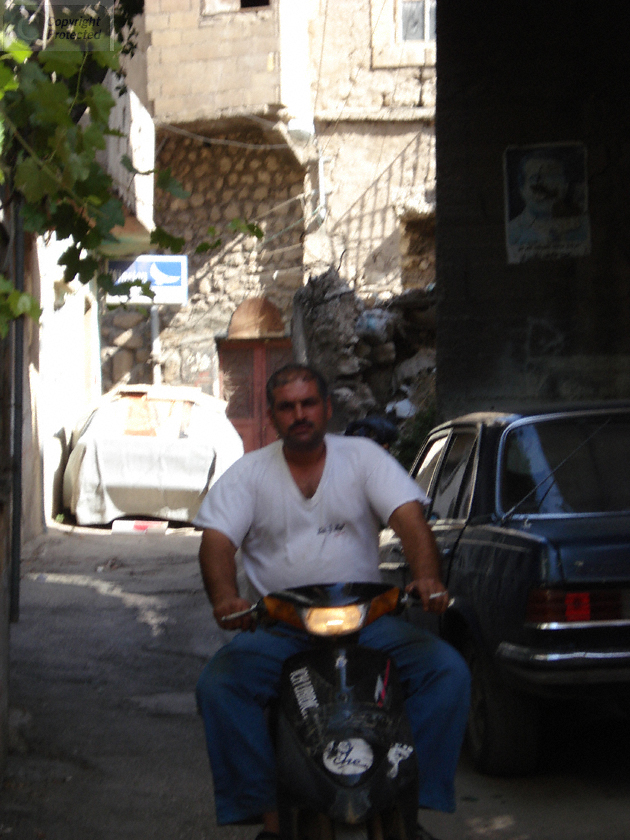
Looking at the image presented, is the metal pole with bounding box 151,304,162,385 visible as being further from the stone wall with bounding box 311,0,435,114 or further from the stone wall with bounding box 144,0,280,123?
the stone wall with bounding box 311,0,435,114

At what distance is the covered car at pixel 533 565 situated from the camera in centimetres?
363

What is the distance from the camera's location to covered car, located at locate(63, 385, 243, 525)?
13613 mm

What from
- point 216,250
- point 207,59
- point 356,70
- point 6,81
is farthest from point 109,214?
point 356,70

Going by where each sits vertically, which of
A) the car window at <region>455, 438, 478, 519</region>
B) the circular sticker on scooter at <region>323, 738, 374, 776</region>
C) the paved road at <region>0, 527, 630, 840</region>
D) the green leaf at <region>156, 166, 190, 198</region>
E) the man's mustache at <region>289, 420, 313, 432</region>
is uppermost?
the green leaf at <region>156, 166, 190, 198</region>

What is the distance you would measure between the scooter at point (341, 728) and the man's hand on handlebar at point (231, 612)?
0.15ft

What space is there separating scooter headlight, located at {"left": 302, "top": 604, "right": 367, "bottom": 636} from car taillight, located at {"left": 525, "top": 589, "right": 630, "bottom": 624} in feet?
3.83

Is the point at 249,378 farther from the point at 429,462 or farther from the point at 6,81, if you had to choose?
the point at 6,81

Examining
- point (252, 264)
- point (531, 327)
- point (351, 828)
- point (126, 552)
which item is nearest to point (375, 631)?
point (351, 828)

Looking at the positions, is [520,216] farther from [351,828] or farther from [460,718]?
[351,828]

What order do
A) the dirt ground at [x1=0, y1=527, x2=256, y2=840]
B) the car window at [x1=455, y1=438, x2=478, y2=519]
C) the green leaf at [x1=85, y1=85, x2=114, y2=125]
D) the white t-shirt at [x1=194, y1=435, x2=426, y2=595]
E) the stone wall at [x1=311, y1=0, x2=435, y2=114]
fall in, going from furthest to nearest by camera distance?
the stone wall at [x1=311, y1=0, x2=435, y2=114] < the car window at [x1=455, y1=438, x2=478, y2=519] < the dirt ground at [x1=0, y1=527, x2=256, y2=840] < the green leaf at [x1=85, y1=85, x2=114, y2=125] < the white t-shirt at [x1=194, y1=435, x2=426, y2=595]

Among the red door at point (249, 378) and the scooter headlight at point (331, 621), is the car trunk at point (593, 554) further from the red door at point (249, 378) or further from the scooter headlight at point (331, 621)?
the red door at point (249, 378)

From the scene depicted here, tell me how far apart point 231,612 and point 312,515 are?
0.43 m

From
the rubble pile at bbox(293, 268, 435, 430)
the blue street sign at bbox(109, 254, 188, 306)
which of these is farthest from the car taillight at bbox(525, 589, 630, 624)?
the blue street sign at bbox(109, 254, 188, 306)

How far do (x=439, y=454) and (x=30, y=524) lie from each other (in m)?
6.61
